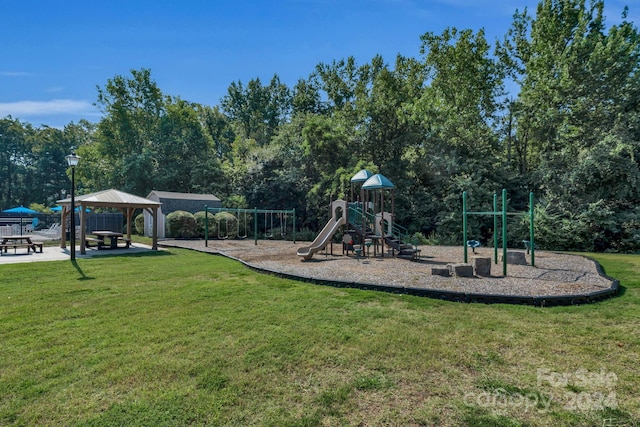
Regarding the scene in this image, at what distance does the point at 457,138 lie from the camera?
18797 millimetres

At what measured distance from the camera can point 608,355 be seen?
11.3 ft

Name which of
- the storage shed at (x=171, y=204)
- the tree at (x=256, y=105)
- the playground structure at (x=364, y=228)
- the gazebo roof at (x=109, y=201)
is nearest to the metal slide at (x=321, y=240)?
the playground structure at (x=364, y=228)

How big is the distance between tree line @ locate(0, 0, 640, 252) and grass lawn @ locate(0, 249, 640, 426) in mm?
11651

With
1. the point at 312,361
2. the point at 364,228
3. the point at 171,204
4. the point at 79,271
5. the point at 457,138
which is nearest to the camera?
the point at 312,361

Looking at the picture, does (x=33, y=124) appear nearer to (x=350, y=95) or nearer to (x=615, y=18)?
(x=350, y=95)

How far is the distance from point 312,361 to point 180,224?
17.8m

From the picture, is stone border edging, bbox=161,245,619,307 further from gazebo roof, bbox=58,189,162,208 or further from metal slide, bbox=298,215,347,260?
gazebo roof, bbox=58,189,162,208

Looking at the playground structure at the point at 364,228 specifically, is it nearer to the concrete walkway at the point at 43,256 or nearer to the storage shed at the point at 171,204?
the concrete walkway at the point at 43,256

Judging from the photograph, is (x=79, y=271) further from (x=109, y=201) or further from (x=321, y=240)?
(x=321, y=240)

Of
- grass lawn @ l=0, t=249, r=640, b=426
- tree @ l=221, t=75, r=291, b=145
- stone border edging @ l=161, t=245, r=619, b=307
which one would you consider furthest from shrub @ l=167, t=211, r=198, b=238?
tree @ l=221, t=75, r=291, b=145

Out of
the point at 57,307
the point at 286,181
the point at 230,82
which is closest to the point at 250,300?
the point at 57,307

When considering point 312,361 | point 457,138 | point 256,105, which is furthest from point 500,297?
point 256,105

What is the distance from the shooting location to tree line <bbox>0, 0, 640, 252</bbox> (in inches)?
591

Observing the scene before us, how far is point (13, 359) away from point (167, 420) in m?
2.22
